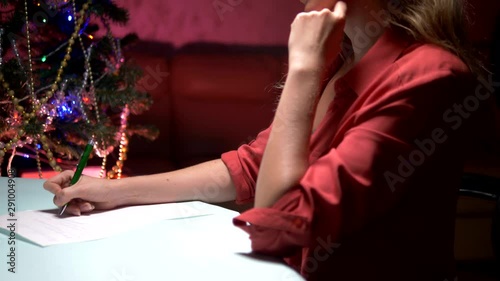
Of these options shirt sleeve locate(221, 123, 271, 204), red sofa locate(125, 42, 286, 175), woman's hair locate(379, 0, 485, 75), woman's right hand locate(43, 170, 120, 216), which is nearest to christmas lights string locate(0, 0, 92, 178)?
woman's right hand locate(43, 170, 120, 216)

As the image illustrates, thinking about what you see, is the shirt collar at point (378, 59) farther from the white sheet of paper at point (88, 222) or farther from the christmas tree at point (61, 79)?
the christmas tree at point (61, 79)

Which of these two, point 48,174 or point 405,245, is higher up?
point 405,245

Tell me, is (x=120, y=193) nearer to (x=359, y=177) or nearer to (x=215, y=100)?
(x=359, y=177)

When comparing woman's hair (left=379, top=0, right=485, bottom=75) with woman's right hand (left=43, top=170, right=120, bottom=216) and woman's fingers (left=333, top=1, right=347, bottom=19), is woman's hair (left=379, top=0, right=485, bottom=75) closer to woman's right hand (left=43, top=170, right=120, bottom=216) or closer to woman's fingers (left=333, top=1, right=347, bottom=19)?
woman's fingers (left=333, top=1, right=347, bottom=19)

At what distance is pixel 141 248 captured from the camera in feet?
3.01

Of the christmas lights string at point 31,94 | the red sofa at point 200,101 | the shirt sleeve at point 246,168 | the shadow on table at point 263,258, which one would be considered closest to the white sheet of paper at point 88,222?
the shirt sleeve at point 246,168

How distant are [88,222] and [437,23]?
67cm

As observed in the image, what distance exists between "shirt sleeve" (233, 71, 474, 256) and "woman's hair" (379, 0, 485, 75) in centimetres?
10

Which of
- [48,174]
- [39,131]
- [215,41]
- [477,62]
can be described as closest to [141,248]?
[477,62]

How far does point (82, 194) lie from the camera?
1.11 metres

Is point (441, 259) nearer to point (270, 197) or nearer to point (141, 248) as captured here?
point (270, 197)

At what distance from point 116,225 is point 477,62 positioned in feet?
2.18

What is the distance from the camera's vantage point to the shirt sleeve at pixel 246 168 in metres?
1.24

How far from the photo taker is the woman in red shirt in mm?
825
